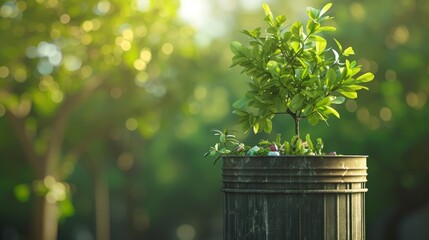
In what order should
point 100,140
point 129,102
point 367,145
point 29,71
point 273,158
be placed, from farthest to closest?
point 100,140
point 367,145
point 129,102
point 29,71
point 273,158

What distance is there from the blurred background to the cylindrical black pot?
1073cm

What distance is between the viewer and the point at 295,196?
629cm

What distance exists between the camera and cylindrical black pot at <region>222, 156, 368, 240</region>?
629 centimetres

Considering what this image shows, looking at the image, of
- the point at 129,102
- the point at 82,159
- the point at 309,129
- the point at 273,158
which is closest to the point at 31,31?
the point at 129,102

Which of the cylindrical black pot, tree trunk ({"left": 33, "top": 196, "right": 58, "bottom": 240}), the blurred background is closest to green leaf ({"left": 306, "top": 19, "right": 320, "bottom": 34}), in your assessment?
the cylindrical black pot

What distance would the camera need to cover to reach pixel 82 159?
104 feet

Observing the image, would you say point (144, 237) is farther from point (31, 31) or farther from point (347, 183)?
point (347, 183)

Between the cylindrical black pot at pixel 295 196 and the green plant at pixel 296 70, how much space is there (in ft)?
2.27

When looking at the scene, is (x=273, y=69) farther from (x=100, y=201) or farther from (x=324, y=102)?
(x=100, y=201)

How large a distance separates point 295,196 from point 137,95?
51.9 ft

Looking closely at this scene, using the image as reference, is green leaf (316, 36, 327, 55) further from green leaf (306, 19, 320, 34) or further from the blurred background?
the blurred background

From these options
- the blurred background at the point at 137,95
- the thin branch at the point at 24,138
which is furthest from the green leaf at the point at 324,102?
the thin branch at the point at 24,138

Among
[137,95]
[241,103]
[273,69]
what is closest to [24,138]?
[137,95]

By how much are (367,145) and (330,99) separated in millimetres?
17466
